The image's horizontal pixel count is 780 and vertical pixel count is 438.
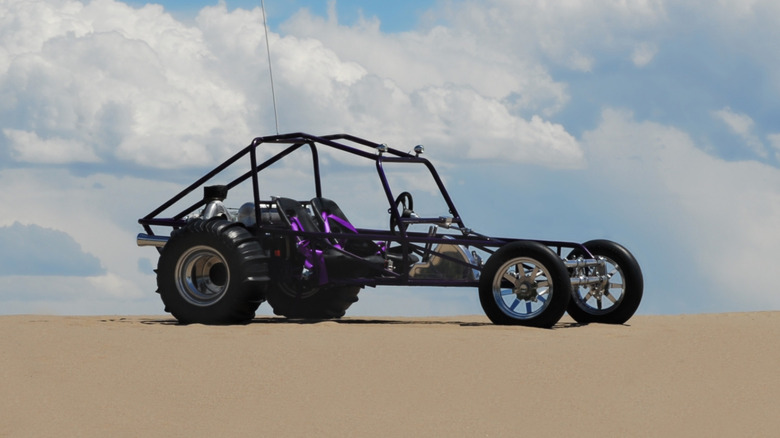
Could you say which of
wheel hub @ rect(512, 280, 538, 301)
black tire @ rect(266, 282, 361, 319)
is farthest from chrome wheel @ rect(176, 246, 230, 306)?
wheel hub @ rect(512, 280, 538, 301)

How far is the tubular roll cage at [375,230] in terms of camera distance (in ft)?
49.4

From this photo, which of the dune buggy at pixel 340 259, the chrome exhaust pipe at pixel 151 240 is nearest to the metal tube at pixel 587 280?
the dune buggy at pixel 340 259

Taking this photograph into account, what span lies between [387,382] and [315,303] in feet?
23.3

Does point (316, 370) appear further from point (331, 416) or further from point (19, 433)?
point (19, 433)

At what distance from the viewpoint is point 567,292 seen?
45.6 ft

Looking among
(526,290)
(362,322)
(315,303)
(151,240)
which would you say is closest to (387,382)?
(526,290)

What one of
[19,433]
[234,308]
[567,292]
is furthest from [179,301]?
[19,433]

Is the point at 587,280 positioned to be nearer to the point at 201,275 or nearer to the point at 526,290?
the point at 526,290

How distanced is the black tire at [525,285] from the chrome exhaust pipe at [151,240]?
Answer: 202 inches

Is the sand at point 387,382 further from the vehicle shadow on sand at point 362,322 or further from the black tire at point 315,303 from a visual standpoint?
the black tire at point 315,303

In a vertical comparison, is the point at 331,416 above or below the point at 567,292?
below

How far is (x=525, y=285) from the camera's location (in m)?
14.2

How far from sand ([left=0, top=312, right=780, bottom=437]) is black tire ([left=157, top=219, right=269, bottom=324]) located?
1.61 metres

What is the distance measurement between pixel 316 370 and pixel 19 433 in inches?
111
